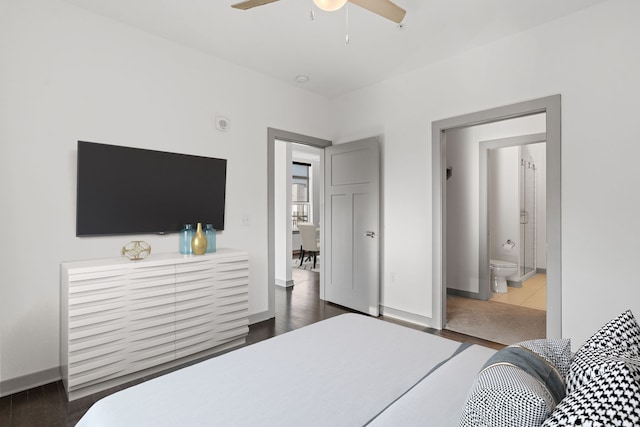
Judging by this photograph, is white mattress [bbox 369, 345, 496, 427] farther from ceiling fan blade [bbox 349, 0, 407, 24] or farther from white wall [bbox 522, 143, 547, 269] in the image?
white wall [bbox 522, 143, 547, 269]

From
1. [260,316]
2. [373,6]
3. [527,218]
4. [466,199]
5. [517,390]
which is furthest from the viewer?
[527,218]

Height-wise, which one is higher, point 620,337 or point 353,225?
point 353,225

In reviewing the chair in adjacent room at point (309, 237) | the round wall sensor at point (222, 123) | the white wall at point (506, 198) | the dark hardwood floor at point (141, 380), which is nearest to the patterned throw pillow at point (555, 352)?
the dark hardwood floor at point (141, 380)

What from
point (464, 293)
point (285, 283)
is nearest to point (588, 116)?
point (464, 293)

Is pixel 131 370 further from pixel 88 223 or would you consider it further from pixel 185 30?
pixel 185 30

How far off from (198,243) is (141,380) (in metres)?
1.09

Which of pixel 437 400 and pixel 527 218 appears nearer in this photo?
pixel 437 400

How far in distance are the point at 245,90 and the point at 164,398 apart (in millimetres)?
3214

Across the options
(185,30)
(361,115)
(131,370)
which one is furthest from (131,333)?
(361,115)

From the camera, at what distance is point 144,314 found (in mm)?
2434

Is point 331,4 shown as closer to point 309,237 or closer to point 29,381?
point 29,381

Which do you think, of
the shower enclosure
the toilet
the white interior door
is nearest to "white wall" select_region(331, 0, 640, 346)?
the white interior door

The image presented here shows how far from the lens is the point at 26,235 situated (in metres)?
2.32

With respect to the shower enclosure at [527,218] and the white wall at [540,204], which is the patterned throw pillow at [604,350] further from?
the white wall at [540,204]
